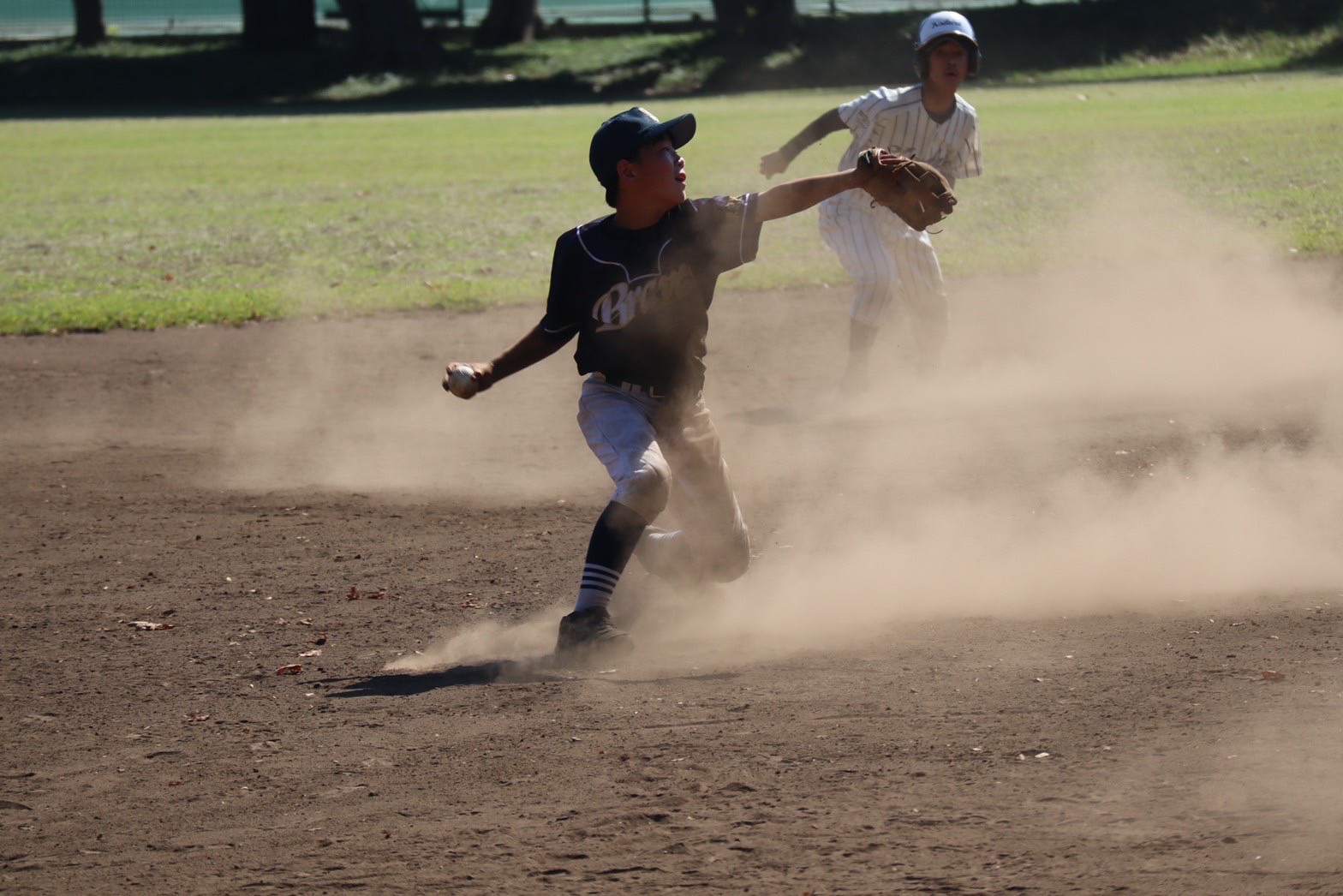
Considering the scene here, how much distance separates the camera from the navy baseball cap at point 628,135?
4.88 meters

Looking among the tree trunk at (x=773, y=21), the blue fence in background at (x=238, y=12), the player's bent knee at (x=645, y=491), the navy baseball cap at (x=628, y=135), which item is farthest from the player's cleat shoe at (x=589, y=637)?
the blue fence in background at (x=238, y=12)

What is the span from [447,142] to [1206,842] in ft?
74.7

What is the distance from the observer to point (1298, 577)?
→ 5488 mm

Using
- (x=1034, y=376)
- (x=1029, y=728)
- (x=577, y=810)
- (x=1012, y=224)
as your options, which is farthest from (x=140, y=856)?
(x=1012, y=224)

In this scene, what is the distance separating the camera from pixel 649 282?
4.98m

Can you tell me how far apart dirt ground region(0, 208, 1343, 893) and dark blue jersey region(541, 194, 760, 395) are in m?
0.97

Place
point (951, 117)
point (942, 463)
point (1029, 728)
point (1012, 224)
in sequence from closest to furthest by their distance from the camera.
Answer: point (1029, 728), point (942, 463), point (951, 117), point (1012, 224)

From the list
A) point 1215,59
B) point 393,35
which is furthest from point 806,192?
point 393,35

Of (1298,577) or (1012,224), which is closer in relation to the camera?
(1298,577)

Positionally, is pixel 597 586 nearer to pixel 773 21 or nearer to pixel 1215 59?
pixel 1215 59

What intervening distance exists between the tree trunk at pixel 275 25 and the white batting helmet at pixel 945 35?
36922 millimetres

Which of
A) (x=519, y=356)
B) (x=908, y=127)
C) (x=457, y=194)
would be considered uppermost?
(x=908, y=127)

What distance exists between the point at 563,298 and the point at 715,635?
4.06ft

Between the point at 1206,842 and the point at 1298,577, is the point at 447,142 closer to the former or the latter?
the point at 1298,577
